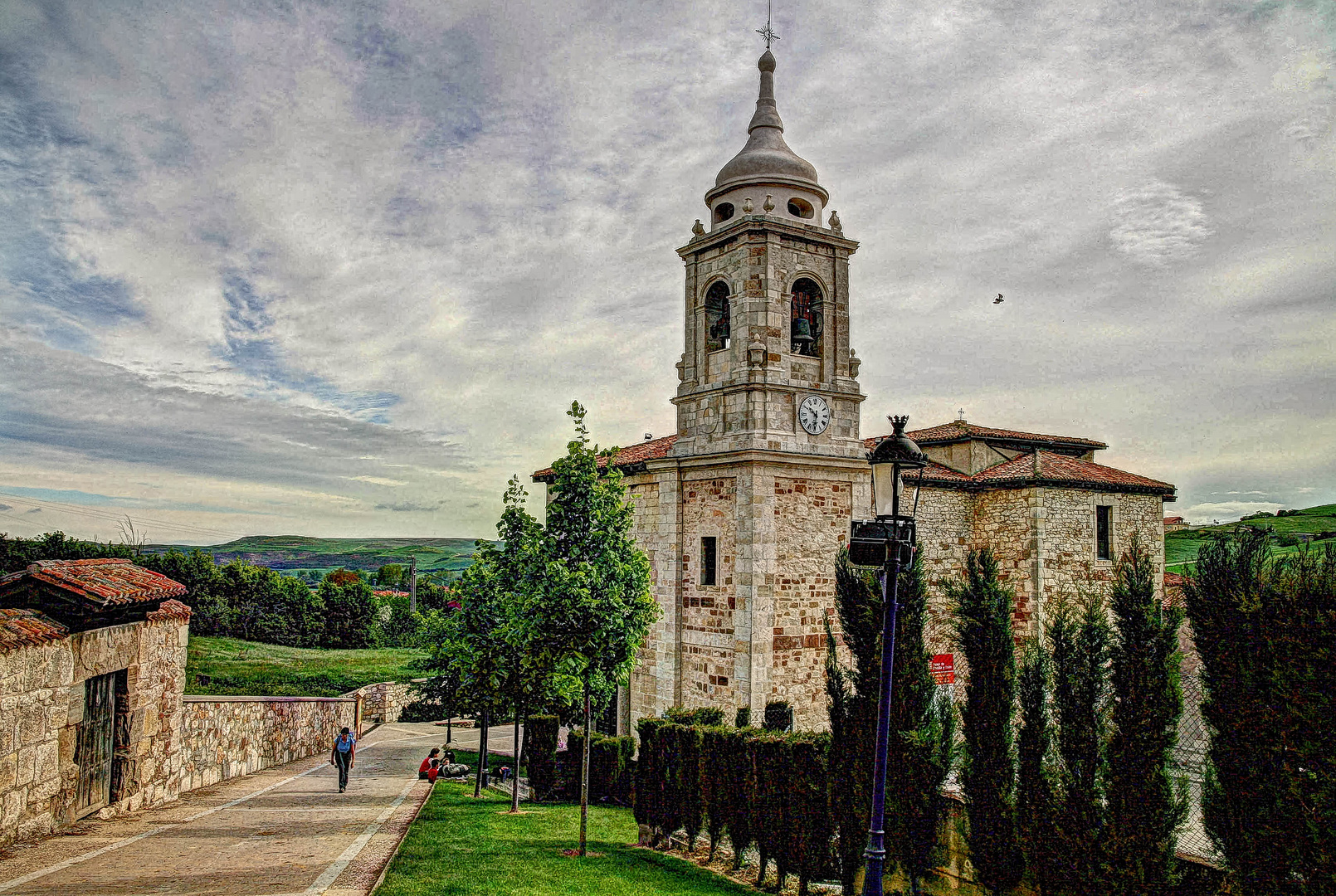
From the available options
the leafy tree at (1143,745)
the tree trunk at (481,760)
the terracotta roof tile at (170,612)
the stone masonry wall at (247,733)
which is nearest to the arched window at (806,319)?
the tree trunk at (481,760)

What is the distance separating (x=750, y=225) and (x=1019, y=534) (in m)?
10.7

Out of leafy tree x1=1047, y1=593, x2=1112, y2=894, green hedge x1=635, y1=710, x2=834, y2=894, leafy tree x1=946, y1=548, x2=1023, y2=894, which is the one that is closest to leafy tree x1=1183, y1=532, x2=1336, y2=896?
leafy tree x1=1047, y1=593, x2=1112, y2=894

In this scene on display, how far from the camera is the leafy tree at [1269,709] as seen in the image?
19.9ft

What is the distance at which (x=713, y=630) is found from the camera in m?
18.2

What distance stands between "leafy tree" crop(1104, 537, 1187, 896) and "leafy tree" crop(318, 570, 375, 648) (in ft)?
172

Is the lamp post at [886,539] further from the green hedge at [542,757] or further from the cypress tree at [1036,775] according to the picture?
the green hedge at [542,757]

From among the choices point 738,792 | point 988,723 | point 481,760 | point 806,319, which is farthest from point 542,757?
→ point 988,723

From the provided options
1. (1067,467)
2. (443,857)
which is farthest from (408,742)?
(1067,467)

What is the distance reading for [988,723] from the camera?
9.00 metres

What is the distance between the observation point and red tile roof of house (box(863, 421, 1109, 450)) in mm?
22797

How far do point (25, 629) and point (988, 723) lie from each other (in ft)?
37.4

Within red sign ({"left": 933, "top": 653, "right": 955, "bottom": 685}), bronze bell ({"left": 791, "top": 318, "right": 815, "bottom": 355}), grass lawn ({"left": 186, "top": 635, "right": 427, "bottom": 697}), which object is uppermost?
bronze bell ({"left": 791, "top": 318, "right": 815, "bottom": 355})

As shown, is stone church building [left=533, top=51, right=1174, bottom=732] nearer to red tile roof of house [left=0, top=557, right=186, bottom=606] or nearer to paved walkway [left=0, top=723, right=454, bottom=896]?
paved walkway [left=0, top=723, right=454, bottom=896]

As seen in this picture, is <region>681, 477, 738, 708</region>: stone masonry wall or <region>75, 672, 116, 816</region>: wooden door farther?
<region>681, 477, 738, 708</region>: stone masonry wall
